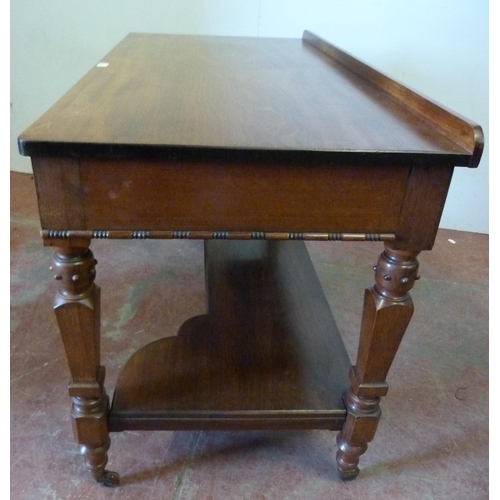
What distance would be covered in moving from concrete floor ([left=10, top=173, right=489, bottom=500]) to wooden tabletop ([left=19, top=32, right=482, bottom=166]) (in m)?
0.63

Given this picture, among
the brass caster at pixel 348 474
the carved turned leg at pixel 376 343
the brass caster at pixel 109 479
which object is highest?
the carved turned leg at pixel 376 343

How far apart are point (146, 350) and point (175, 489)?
10.2 inches

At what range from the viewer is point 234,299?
1.10m

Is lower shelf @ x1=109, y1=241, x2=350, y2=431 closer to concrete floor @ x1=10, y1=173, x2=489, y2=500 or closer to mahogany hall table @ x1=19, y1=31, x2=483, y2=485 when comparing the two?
mahogany hall table @ x1=19, y1=31, x2=483, y2=485

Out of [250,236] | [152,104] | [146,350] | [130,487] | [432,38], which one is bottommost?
[130,487]

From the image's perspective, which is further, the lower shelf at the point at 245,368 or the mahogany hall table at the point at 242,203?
the lower shelf at the point at 245,368

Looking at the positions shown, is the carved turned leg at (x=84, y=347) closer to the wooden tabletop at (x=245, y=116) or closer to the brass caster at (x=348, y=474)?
the wooden tabletop at (x=245, y=116)

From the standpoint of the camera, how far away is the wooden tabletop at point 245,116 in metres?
0.58

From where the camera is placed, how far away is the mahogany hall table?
0.59 m

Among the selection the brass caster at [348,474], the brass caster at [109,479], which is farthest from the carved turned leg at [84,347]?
the brass caster at [348,474]

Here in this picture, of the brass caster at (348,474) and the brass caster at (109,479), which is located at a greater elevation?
the brass caster at (348,474)

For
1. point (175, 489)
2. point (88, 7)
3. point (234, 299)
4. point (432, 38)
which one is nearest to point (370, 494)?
point (175, 489)

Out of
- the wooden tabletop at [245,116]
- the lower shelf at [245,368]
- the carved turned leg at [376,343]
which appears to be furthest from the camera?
the lower shelf at [245,368]

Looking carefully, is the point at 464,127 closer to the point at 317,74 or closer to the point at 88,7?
the point at 317,74
